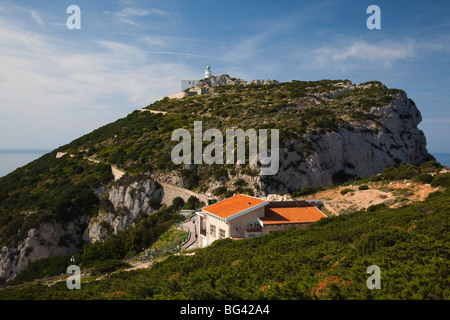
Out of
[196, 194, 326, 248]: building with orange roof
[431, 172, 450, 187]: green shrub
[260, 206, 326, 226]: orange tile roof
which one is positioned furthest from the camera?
[431, 172, 450, 187]: green shrub

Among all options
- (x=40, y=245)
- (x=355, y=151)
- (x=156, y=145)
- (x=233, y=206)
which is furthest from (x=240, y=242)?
(x=156, y=145)

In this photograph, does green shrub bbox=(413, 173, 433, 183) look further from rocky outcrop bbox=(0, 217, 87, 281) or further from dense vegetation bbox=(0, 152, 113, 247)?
rocky outcrop bbox=(0, 217, 87, 281)

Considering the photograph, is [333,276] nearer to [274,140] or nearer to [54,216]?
[274,140]

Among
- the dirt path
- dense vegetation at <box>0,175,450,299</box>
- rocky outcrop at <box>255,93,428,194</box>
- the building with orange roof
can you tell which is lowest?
dense vegetation at <box>0,175,450,299</box>

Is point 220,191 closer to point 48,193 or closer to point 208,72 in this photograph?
point 48,193

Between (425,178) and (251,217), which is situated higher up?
(425,178)

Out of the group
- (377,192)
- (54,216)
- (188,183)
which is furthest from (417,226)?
(54,216)

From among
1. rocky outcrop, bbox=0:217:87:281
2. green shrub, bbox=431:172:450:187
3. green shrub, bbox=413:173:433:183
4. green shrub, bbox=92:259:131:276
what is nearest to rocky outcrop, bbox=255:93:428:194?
green shrub, bbox=413:173:433:183

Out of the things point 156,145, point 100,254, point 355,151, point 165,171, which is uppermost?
point 156,145
